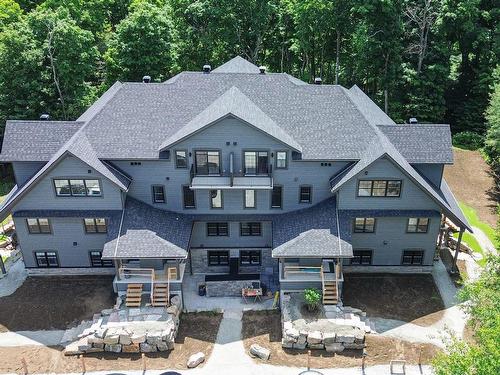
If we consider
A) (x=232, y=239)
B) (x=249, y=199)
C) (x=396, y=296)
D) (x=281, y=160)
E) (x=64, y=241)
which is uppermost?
(x=281, y=160)

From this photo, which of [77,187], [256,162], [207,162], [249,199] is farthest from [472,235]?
[77,187]

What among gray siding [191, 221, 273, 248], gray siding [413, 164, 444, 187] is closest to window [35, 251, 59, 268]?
gray siding [191, 221, 273, 248]

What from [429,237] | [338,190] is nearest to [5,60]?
[338,190]

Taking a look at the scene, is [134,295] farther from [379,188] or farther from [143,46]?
[143,46]

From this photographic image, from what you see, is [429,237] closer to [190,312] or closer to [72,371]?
[190,312]

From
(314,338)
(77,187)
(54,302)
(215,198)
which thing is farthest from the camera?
(215,198)

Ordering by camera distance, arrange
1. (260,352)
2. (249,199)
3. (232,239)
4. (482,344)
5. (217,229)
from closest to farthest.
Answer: (482,344) → (260,352) → (249,199) → (217,229) → (232,239)

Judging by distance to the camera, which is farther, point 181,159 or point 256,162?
point 256,162
